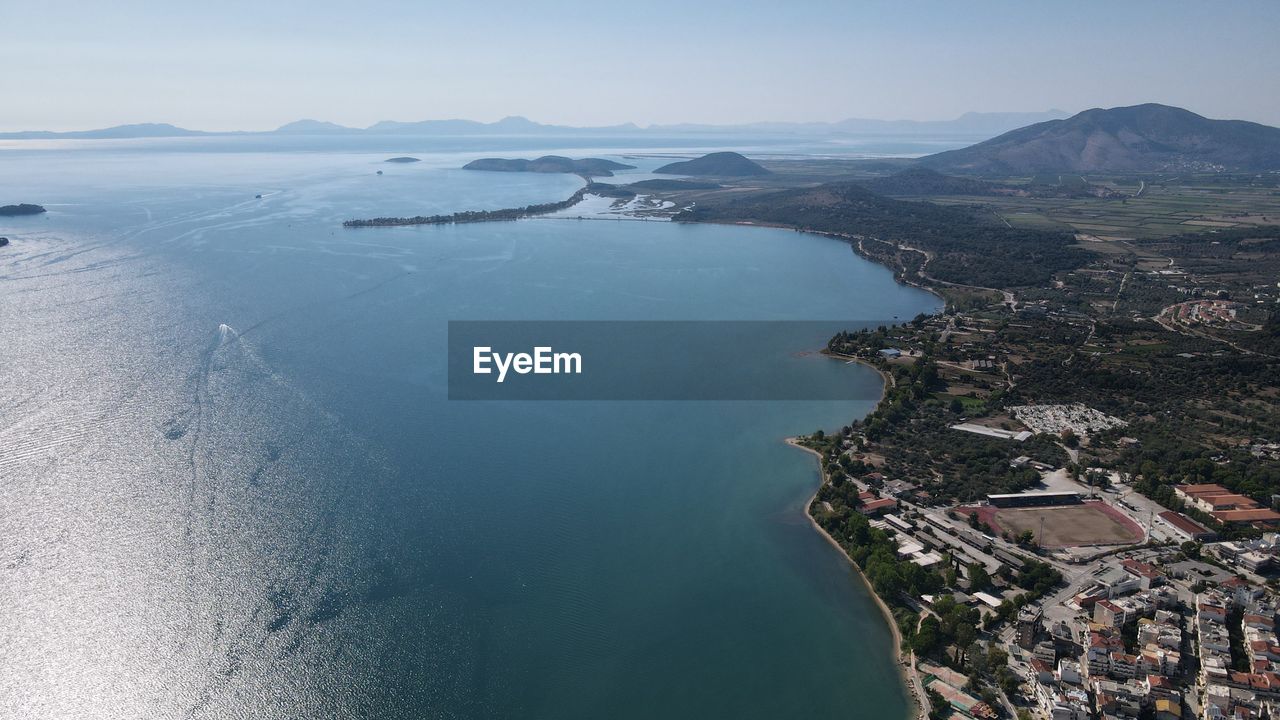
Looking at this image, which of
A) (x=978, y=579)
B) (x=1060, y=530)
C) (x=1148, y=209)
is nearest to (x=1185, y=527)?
(x=1060, y=530)

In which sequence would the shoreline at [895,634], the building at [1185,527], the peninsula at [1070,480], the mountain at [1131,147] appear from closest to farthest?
the shoreline at [895,634] → the peninsula at [1070,480] → the building at [1185,527] → the mountain at [1131,147]

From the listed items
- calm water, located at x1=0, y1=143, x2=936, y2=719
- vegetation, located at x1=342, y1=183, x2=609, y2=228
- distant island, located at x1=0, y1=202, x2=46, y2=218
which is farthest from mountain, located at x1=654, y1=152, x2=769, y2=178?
calm water, located at x1=0, y1=143, x2=936, y2=719

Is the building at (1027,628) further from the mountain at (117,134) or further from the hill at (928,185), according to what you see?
the mountain at (117,134)

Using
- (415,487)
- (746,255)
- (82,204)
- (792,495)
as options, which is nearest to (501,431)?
(415,487)

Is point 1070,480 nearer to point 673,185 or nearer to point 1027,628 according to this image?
point 1027,628

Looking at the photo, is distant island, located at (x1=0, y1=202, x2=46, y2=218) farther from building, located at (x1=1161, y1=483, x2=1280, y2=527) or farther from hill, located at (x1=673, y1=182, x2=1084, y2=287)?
building, located at (x1=1161, y1=483, x2=1280, y2=527)

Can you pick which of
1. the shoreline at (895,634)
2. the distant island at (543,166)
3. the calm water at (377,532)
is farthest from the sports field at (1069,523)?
the distant island at (543,166)
